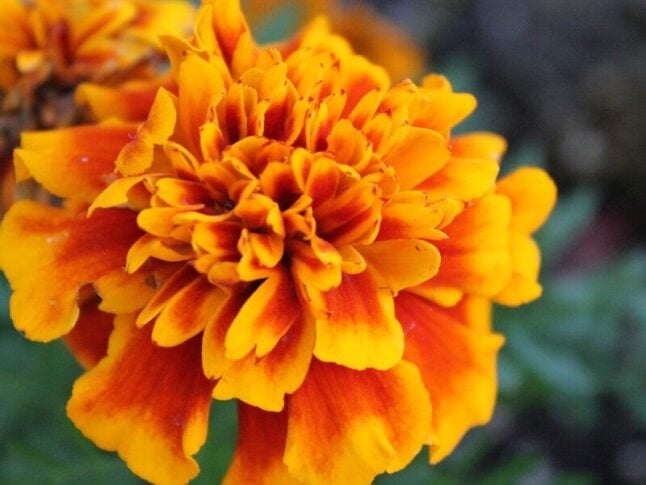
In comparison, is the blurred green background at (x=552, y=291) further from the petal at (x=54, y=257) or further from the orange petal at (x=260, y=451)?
the petal at (x=54, y=257)

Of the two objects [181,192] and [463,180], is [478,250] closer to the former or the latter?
[463,180]

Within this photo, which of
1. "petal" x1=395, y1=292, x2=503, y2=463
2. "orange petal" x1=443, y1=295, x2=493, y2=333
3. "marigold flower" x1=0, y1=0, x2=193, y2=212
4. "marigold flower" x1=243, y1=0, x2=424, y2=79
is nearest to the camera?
"petal" x1=395, y1=292, x2=503, y2=463

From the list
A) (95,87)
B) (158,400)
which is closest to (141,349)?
(158,400)

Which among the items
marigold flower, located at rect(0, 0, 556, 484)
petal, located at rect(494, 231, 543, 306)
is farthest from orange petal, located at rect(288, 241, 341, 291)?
petal, located at rect(494, 231, 543, 306)

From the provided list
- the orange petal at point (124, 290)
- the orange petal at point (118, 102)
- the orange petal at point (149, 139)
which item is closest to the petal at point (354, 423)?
the orange petal at point (124, 290)

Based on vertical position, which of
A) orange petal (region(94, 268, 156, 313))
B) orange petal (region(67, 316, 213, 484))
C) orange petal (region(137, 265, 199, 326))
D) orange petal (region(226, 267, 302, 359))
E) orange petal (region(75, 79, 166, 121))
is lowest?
orange petal (region(67, 316, 213, 484))

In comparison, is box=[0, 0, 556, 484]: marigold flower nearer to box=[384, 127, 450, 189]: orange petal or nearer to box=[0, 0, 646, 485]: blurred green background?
box=[384, 127, 450, 189]: orange petal
